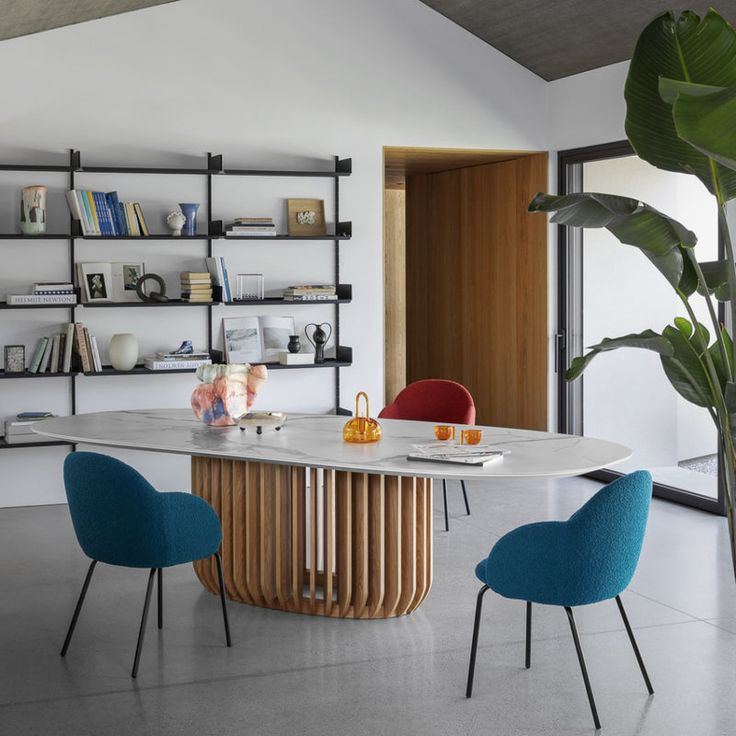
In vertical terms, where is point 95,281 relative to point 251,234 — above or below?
below

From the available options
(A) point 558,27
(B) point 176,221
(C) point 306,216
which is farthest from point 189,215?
(A) point 558,27

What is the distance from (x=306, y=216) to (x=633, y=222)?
14.9ft

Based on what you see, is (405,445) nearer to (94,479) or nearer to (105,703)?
(94,479)

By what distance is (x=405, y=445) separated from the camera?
423cm

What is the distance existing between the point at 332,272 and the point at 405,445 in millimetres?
3075

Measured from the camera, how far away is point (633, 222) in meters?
2.61

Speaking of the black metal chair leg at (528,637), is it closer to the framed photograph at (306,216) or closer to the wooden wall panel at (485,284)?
the framed photograph at (306,216)

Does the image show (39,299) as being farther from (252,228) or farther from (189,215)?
(252,228)

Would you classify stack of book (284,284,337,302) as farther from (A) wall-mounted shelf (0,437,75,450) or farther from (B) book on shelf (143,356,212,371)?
(A) wall-mounted shelf (0,437,75,450)

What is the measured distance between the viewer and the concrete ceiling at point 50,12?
5.57m

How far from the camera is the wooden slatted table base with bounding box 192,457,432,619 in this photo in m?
4.15

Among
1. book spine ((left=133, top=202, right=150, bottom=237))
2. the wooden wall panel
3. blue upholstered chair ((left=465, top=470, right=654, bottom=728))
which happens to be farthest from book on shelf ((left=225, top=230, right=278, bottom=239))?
blue upholstered chair ((left=465, top=470, right=654, bottom=728))

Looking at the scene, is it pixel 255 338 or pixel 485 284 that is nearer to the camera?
pixel 255 338

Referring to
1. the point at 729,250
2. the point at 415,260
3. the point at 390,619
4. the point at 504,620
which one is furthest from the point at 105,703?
the point at 415,260
